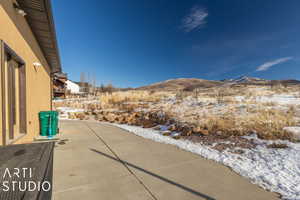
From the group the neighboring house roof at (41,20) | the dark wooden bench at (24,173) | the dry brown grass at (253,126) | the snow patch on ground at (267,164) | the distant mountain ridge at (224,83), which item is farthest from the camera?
the distant mountain ridge at (224,83)

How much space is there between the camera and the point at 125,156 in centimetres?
330

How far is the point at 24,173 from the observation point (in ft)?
4.49

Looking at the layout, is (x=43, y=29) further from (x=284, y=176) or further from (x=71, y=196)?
(x=284, y=176)

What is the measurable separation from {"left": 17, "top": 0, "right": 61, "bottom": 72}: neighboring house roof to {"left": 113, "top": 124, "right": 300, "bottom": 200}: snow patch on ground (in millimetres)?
4684

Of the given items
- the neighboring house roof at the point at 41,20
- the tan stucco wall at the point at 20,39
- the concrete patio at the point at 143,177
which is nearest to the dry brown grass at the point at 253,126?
the concrete patio at the point at 143,177

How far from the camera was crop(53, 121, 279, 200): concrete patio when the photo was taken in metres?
2.00

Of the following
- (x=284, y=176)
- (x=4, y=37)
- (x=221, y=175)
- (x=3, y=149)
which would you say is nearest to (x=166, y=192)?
(x=221, y=175)

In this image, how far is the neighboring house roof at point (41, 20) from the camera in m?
3.26

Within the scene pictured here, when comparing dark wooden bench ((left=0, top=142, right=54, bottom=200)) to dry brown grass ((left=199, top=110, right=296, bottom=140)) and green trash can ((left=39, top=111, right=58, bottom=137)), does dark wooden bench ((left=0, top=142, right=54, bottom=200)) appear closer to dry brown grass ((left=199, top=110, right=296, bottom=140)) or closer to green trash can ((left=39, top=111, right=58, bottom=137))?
green trash can ((left=39, top=111, right=58, bottom=137))

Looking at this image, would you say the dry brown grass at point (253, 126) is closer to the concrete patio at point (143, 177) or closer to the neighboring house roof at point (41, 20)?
the concrete patio at point (143, 177)

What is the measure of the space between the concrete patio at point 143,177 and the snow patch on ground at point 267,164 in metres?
0.19

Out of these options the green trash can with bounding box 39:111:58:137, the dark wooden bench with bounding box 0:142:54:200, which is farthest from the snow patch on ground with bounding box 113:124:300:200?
the green trash can with bounding box 39:111:58:137

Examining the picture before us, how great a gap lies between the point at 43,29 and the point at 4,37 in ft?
7.08

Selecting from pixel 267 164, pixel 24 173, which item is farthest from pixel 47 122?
pixel 267 164
